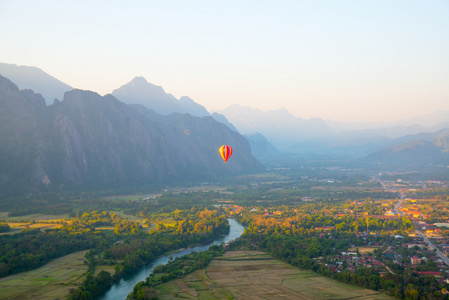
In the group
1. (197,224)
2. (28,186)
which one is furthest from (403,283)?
(28,186)

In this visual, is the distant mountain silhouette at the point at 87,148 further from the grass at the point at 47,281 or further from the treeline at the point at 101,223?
the grass at the point at 47,281

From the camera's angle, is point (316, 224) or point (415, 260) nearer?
point (415, 260)

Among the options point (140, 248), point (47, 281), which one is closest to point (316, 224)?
point (140, 248)

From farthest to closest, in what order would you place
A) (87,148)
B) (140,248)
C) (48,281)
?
(87,148), (140,248), (48,281)

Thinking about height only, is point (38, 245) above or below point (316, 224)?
above

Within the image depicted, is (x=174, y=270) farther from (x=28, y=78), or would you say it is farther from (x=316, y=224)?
(x=28, y=78)

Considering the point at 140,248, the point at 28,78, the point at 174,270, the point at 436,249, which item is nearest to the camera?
the point at 174,270

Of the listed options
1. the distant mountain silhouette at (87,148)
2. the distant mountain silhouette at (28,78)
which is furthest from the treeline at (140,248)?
the distant mountain silhouette at (28,78)
